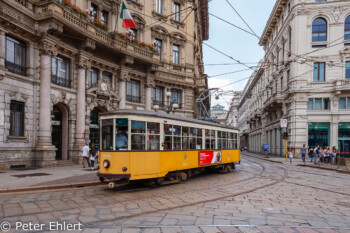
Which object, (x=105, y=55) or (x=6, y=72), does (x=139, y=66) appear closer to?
(x=105, y=55)

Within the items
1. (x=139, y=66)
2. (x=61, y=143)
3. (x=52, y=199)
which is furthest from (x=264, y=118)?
(x=52, y=199)

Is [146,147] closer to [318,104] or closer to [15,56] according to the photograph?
[15,56]

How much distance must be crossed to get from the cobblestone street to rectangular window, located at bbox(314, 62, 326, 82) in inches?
860

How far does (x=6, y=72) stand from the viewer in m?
13.8

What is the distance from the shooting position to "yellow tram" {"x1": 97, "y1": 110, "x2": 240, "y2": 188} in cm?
893

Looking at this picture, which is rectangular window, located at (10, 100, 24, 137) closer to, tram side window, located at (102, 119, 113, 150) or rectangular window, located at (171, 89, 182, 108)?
tram side window, located at (102, 119, 113, 150)

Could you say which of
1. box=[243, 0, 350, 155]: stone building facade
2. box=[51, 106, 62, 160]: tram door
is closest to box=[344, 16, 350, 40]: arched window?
box=[243, 0, 350, 155]: stone building facade

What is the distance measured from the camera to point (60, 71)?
56.5 feet

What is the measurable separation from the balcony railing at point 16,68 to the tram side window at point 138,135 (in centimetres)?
932

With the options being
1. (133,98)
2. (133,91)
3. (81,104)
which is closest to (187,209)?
(81,104)

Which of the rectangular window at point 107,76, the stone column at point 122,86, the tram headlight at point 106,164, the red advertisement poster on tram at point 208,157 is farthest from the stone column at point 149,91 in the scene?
the tram headlight at point 106,164

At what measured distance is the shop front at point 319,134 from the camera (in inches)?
1104

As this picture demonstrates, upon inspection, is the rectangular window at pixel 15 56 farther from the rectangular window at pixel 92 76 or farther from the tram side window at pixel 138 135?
the tram side window at pixel 138 135

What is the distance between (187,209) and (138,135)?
132 inches
